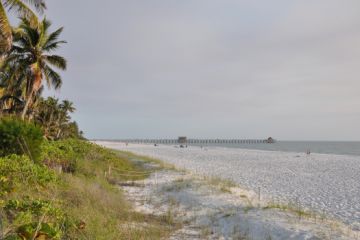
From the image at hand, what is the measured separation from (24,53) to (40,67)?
1319 mm

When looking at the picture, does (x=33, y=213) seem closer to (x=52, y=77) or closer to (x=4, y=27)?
(x=4, y=27)

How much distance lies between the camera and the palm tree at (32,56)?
2211cm

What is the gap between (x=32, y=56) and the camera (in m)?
22.6

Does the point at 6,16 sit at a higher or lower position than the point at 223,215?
higher

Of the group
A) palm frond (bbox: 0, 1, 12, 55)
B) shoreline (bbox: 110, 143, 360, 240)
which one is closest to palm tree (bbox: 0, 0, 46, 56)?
palm frond (bbox: 0, 1, 12, 55)

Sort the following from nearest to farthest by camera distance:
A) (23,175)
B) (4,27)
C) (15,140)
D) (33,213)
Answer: (33,213), (23,175), (15,140), (4,27)

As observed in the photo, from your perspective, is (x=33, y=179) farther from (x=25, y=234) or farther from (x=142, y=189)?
(x=142, y=189)

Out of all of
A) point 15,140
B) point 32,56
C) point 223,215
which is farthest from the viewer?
point 32,56

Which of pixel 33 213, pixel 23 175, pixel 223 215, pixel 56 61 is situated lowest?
pixel 223 215

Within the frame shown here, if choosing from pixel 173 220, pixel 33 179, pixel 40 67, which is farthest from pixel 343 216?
pixel 40 67

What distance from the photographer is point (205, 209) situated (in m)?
9.73

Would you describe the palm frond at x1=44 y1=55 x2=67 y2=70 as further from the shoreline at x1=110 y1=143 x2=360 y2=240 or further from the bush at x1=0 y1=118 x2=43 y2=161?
the shoreline at x1=110 y1=143 x2=360 y2=240

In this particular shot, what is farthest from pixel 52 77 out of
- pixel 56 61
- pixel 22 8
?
pixel 22 8

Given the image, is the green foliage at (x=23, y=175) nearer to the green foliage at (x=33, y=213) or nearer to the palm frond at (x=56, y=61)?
the green foliage at (x=33, y=213)
